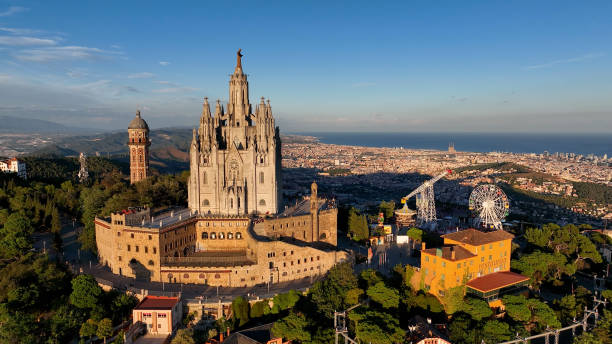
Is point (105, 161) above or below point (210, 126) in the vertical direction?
below

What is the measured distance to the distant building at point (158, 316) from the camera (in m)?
32.9

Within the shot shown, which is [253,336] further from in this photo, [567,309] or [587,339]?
[567,309]

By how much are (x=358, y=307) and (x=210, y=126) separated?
2873cm

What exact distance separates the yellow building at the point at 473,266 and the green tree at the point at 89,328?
29060mm

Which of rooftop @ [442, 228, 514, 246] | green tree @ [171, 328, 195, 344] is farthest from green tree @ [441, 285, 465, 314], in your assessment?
green tree @ [171, 328, 195, 344]

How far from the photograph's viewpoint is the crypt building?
40.2 m

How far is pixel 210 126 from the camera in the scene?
5050cm

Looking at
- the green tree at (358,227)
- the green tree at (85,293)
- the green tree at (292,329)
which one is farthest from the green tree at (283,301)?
the green tree at (358,227)

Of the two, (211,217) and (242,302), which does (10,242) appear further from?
(242,302)

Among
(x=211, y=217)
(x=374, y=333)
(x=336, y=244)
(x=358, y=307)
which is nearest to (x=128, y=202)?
(x=211, y=217)

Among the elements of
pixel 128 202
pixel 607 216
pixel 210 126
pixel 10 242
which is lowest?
pixel 607 216

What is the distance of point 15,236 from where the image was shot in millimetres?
45750

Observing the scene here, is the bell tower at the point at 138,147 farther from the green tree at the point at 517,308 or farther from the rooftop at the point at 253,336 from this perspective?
the green tree at the point at 517,308

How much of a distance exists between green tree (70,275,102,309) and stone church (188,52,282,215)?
51.7 ft
